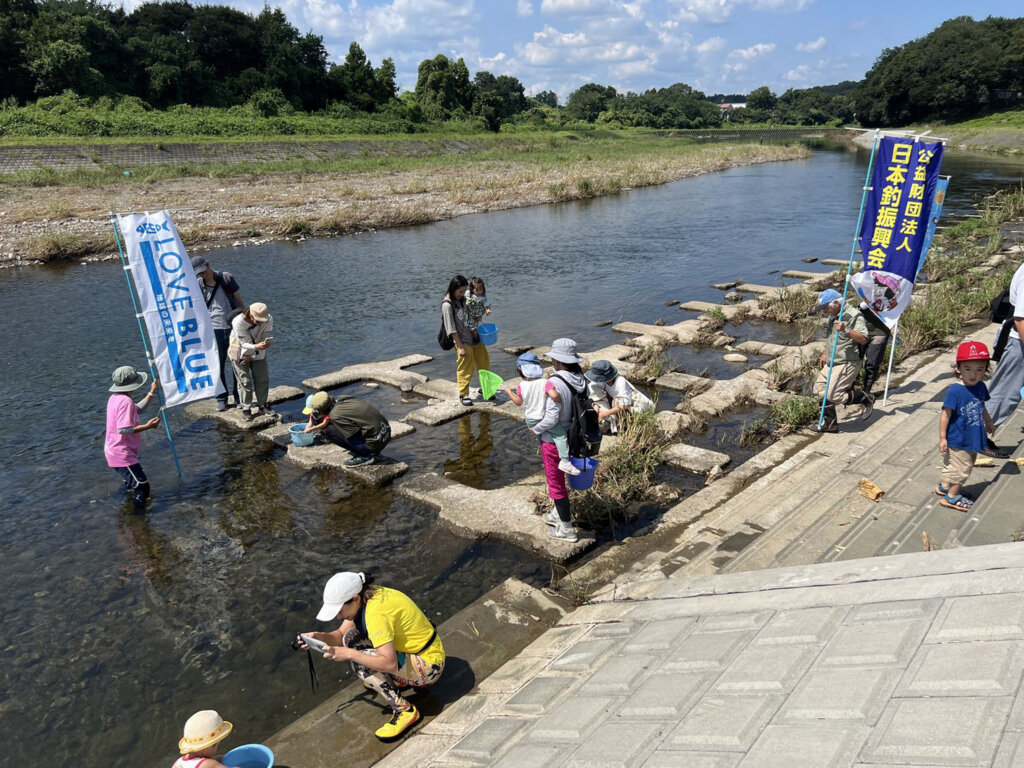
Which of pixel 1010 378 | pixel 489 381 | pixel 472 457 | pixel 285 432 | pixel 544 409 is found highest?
pixel 544 409

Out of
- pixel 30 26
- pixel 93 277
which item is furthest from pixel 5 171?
pixel 30 26

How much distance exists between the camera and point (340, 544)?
5.88 meters

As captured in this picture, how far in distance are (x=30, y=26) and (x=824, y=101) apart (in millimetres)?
123262

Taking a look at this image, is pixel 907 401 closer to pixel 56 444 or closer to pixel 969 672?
pixel 969 672

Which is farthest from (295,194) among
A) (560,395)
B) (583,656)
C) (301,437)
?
(583,656)

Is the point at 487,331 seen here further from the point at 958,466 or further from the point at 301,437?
the point at 958,466

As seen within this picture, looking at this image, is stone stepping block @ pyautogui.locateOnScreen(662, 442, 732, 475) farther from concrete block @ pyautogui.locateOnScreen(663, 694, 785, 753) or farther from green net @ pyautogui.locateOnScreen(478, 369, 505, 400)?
concrete block @ pyautogui.locateOnScreen(663, 694, 785, 753)

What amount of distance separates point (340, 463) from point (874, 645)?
546 cm

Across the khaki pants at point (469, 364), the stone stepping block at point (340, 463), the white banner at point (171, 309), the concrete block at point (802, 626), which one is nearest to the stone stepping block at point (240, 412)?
the stone stepping block at point (340, 463)

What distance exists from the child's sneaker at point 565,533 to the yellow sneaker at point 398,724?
205cm

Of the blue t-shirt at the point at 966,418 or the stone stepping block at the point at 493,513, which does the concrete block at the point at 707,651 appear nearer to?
the stone stepping block at the point at 493,513

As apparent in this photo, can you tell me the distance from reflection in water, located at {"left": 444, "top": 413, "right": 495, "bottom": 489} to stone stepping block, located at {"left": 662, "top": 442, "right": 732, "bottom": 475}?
1.97 m

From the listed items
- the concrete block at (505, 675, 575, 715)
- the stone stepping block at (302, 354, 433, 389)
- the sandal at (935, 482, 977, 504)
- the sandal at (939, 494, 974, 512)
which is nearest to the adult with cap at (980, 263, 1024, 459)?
the sandal at (935, 482, 977, 504)

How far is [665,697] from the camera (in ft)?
10.5
